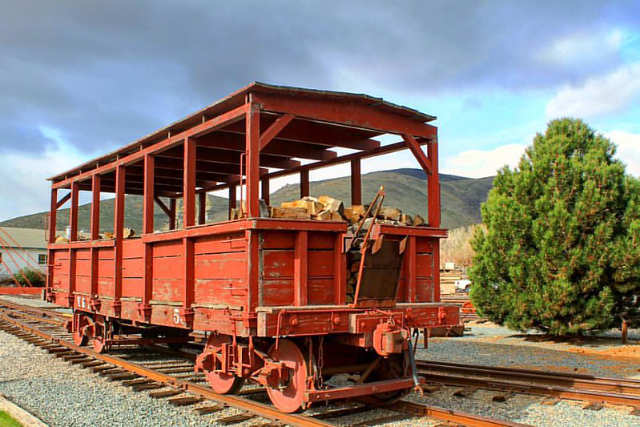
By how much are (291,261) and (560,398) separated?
4135 mm

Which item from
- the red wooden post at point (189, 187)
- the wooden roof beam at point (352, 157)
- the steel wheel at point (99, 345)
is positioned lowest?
the steel wheel at point (99, 345)

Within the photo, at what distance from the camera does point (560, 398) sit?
729 cm

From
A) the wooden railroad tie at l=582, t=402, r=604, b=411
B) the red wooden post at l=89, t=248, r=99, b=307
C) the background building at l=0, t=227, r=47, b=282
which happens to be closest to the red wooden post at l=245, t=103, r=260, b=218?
the wooden railroad tie at l=582, t=402, r=604, b=411

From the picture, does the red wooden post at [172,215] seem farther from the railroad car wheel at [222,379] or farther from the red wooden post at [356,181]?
the railroad car wheel at [222,379]

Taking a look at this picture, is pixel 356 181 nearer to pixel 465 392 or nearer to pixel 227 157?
pixel 227 157

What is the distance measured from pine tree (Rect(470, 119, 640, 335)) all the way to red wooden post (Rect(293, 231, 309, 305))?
31.5 feet

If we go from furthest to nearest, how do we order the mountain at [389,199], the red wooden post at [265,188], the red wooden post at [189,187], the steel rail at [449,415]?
the mountain at [389,199], the red wooden post at [265,188], the red wooden post at [189,187], the steel rail at [449,415]

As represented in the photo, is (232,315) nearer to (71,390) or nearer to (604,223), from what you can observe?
(71,390)

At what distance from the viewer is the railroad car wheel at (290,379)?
6035mm

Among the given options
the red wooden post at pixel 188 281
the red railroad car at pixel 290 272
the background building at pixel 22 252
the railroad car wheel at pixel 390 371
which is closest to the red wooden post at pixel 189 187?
the red railroad car at pixel 290 272

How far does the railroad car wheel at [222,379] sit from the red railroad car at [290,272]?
2 centimetres

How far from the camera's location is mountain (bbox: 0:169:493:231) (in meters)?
116

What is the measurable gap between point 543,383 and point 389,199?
127 m

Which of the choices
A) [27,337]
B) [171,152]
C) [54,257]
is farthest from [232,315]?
[27,337]
